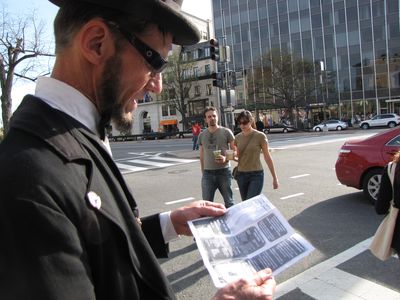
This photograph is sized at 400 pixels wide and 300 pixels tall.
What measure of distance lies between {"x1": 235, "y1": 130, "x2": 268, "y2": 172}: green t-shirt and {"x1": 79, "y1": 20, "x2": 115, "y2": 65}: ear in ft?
16.5

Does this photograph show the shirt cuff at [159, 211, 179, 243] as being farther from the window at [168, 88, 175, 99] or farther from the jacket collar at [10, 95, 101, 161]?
the window at [168, 88, 175, 99]

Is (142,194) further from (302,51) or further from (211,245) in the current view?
(302,51)

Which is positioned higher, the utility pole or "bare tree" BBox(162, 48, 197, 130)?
"bare tree" BBox(162, 48, 197, 130)

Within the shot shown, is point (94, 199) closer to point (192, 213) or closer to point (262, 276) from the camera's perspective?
point (262, 276)

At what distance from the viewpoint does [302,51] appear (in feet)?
181

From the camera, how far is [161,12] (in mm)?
1306

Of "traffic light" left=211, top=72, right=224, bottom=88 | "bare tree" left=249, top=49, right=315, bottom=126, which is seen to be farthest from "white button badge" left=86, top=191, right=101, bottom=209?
"bare tree" left=249, top=49, right=315, bottom=126

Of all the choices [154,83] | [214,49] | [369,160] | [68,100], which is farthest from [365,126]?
[68,100]

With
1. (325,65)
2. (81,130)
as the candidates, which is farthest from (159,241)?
(325,65)

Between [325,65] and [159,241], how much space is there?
2175 inches

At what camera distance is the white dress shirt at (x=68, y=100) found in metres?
1.21

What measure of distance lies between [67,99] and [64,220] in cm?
43

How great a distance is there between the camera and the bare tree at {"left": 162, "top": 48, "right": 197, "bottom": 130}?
61094 mm

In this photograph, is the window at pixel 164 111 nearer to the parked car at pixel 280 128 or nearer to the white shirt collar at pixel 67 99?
the parked car at pixel 280 128
